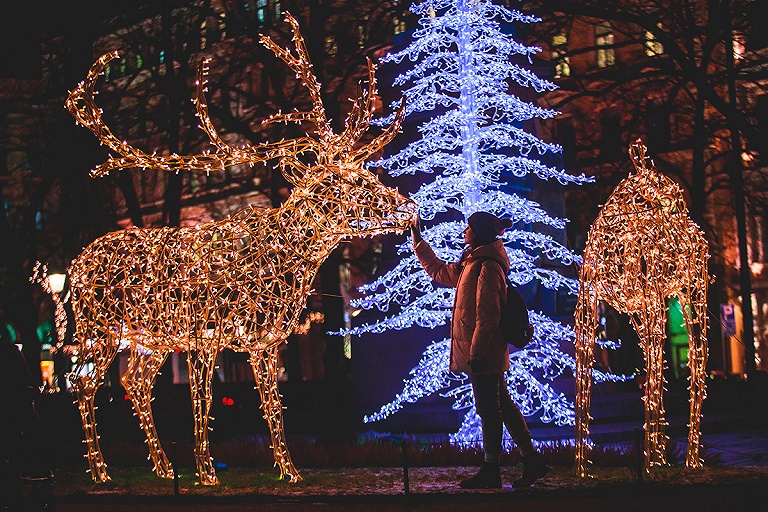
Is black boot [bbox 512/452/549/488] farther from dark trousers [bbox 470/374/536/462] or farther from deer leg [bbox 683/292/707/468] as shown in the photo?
deer leg [bbox 683/292/707/468]

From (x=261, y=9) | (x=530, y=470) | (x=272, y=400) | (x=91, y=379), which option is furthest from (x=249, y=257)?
(x=261, y=9)

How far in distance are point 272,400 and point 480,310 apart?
2.65 metres

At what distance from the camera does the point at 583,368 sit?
34.3 ft

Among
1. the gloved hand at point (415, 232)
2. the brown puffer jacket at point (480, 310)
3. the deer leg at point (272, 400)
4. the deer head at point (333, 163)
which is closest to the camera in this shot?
the brown puffer jacket at point (480, 310)

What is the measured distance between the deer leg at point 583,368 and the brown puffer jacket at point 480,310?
4.05 ft

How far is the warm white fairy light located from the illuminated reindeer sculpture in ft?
6.99

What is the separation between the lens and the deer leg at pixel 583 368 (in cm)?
1030

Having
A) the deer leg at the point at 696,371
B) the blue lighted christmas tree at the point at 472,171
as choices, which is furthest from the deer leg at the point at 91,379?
the deer leg at the point at 696,371

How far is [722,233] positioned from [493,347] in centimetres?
2990

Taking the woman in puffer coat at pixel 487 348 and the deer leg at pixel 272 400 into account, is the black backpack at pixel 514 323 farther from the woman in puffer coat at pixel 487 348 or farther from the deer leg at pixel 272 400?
the deer leg at pixel 272 400

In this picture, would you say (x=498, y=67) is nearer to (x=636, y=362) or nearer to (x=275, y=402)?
(x=275, y=402)

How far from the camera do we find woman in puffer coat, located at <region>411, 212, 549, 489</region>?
30.5 feet

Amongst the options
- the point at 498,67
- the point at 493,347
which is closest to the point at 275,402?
the point at 493,347

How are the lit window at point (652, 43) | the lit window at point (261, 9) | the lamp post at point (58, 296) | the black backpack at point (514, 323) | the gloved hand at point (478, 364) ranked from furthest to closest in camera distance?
the lamp post at point (58, 296) → the lit window at point (261, 9) → the lit window at point (652, 43) → the black backpack at point (514, 323) → the gloved hand at point (478, 364)
